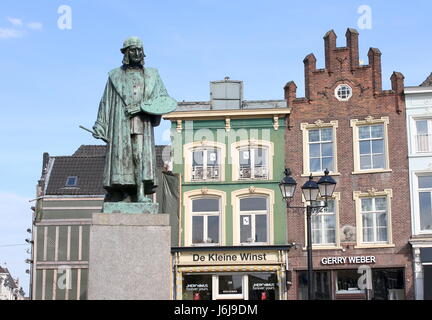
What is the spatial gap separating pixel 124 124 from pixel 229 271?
853 inches

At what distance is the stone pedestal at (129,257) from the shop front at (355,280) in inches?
850

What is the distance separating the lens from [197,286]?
1256 inches

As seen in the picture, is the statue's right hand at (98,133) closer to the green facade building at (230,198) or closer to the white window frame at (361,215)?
the green facade building at (230,198)

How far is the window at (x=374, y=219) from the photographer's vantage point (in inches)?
1217

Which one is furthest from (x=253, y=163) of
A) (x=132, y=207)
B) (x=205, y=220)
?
(x=132, y=207)

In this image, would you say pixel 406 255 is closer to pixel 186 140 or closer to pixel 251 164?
pixel 251 164

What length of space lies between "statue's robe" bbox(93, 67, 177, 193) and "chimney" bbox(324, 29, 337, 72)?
22.6 meters

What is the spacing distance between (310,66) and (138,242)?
24007 millimetres

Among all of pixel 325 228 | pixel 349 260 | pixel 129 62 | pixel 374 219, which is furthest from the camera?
pixel 325 228

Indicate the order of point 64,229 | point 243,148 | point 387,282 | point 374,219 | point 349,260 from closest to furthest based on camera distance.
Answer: point 387,282
point 349,260
point 374,219
point 243,148
point 64,229

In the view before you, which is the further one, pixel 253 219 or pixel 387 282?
pixel 253 219

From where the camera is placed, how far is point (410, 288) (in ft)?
98.6

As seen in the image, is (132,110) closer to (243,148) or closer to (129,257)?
(129,257)
